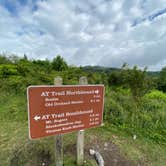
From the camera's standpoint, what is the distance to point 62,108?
1.92 metres

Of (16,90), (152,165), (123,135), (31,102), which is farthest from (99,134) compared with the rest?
(16,90)

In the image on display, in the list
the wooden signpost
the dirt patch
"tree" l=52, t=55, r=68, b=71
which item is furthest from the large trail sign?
"tree" l=52, t=55, r=68, b=71

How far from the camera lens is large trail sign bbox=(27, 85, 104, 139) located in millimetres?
1751

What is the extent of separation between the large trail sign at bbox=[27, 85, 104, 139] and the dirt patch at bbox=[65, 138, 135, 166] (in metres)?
0.91

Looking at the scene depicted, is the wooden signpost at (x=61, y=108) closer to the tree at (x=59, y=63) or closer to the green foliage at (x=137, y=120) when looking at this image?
the green foliage at (x=137, y=120)

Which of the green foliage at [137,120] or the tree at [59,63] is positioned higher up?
the tree at [59,63]

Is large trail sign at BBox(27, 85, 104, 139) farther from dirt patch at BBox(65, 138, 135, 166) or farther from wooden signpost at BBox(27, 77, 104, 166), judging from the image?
dirt patch at BBox(65, 138, 135, 166)

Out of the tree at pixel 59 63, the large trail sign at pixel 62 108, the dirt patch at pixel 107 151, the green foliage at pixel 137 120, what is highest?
the tree at pixel 59 63

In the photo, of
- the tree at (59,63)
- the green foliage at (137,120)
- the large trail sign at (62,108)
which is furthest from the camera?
the tree at (59,63)

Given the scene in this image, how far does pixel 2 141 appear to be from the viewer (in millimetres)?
3273

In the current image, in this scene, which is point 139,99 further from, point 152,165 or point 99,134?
point 152,165

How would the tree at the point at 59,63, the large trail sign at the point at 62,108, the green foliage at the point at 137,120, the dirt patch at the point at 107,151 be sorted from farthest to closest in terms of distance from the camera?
the tree at the point at 59,63, the green foliage at the point at 137,120, the dirt patch at the point at 107,151, the large trail sign at the point at 62,108

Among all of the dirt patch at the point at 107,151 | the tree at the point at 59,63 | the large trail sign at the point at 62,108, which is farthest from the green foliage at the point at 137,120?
the tree at the point at 59,63

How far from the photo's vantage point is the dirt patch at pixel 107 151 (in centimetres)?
277
